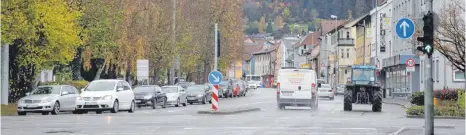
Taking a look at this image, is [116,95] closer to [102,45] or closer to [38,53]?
[38,53]

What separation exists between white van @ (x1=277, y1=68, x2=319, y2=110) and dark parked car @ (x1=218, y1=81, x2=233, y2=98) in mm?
34029

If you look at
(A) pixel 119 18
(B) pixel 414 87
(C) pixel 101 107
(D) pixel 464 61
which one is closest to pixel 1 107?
(C) pixel 101 107

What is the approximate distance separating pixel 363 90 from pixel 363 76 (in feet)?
5.36

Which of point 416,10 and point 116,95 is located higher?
point 416,10

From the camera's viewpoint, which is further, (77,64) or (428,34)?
(77,64)

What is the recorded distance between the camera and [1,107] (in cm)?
4088

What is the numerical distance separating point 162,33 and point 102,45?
32.7ft

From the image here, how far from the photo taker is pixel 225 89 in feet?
261

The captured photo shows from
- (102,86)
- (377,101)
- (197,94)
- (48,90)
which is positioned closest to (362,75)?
(377,101)

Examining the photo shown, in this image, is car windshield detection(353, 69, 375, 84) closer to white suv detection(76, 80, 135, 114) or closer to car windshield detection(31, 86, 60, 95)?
white suv detection(76, 80, 135, 114)

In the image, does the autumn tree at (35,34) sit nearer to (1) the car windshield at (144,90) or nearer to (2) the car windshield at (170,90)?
(1) the car windshield at (144,90)

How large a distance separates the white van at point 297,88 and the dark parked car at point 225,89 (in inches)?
1340

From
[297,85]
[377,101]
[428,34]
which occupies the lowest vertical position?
[377,101]

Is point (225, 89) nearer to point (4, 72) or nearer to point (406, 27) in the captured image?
point (4, 72)
